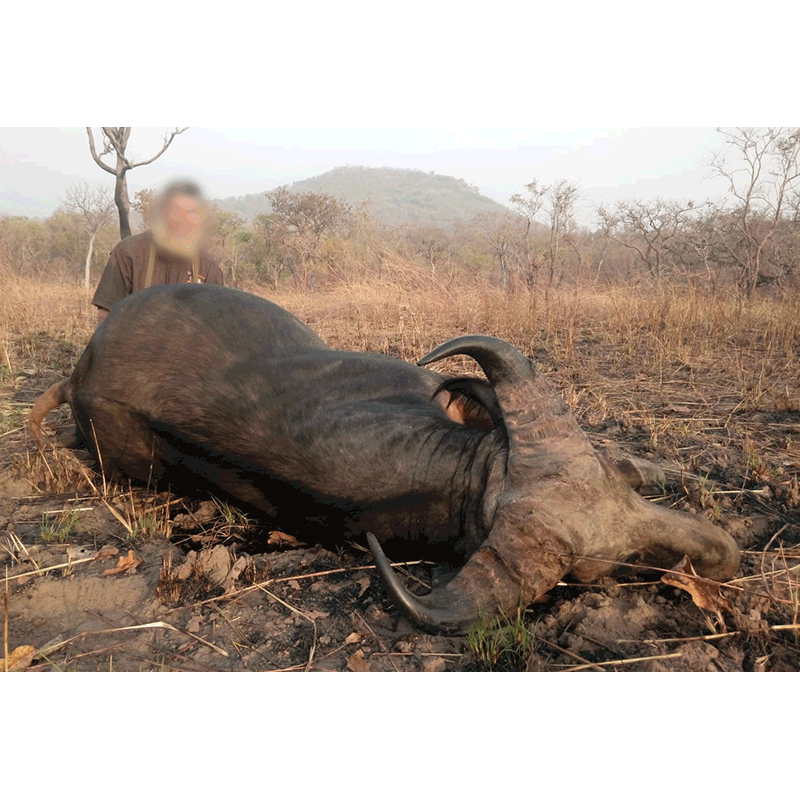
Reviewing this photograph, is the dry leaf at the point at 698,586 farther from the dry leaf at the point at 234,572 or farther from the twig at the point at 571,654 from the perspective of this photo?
the dry leaf at the point at 234,572

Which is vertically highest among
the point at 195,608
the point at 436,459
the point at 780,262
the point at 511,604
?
the point at 780,262

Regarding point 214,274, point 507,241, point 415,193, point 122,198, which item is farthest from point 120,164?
point 415,193

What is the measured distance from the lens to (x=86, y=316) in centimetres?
821

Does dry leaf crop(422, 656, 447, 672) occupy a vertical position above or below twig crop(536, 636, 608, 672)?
below

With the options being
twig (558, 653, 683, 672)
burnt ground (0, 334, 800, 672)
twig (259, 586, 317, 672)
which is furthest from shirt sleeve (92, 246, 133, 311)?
twig (558, 653, 683, 672)

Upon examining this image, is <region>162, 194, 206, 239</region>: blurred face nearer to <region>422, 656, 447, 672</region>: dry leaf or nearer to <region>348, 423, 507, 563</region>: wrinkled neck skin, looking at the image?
<region>348, 423, 507, 563</region>: wrinkled neck skin

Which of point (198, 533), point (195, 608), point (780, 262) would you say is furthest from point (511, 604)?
point (780, 262)

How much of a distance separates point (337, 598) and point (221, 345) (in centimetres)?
141

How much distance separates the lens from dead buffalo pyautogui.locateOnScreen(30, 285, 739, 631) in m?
2.08

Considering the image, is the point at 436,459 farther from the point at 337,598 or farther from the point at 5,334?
the point at 5,334

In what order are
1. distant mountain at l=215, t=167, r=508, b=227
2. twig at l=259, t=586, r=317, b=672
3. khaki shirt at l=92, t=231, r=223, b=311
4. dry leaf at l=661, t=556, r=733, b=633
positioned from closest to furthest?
twig at l=259, t=586, r=317, b=672 → dry leaf at l=661, t=556, r=733, b=633 → khaki shirt at l=92, t=231, r=223, b=311 → distant mountain at l=215, t=167, r=508, b=227

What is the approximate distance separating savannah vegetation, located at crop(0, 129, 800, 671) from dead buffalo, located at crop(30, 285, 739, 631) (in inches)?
6.1

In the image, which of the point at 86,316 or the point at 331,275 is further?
the point at 331,275

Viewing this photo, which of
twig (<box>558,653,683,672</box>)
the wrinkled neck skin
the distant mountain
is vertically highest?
the distant mountain
